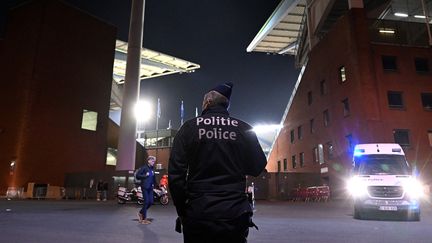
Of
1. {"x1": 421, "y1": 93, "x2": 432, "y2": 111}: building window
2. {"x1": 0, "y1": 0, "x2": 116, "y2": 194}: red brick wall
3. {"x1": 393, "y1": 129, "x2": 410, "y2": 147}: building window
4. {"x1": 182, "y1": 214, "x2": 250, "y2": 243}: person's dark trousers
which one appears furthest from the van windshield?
{"x1": 0, "y1": 0, "x2": 116, "y2": 194}: red brick wall

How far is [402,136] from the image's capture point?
25078 mm

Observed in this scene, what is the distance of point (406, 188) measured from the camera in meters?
11.4

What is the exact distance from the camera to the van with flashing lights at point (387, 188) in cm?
1125

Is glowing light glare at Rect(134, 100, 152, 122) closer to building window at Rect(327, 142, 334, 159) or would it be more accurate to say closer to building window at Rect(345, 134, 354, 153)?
building window at Rect(327, 142, 334, 159)

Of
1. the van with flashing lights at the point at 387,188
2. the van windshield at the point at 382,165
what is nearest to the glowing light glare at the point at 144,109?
the van windshield at the point at 382,165

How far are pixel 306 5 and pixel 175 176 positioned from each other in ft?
132

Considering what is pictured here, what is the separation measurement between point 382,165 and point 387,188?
1.25 m

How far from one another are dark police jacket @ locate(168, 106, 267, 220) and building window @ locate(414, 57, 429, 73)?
94.3ft

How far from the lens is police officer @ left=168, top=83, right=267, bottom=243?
258 centimetres

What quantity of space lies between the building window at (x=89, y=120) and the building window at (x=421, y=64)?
90.5ft

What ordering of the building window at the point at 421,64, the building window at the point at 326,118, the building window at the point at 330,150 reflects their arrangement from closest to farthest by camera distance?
the building window at the point at 421,64 → the building window at the point at 330,150 → the building window at the point at 326,118

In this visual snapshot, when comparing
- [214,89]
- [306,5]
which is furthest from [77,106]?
[214,89]

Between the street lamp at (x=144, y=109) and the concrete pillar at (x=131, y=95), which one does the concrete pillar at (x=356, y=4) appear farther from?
the street lamp at (x=144, y=109)

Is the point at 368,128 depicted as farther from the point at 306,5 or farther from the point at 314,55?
the point at 306,5
